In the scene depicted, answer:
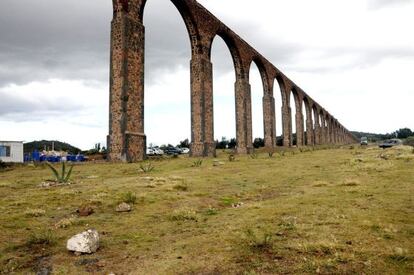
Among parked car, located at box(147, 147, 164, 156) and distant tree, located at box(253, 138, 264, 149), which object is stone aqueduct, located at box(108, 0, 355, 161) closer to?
parked car, located at box(147, 147, 164, 156)

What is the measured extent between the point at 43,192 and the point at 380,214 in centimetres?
576

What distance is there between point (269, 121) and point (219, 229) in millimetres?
28860

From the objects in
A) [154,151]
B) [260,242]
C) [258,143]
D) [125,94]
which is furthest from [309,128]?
[260,242]

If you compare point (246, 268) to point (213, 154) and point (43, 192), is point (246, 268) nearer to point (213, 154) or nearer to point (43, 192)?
point (43, 192)

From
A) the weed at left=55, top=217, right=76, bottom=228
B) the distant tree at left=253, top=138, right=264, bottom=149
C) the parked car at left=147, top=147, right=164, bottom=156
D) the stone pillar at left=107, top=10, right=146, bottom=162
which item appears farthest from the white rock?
the distant tree at left=253, top=138, right=264, bottom=149

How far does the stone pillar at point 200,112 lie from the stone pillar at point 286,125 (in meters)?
17.7

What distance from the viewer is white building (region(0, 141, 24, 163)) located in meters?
22.5

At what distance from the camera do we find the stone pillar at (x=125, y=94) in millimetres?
14188

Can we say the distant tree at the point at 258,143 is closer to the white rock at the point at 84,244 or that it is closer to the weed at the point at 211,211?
the weed at the point at 211,211

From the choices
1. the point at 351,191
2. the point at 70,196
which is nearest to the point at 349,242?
the point at 351,191

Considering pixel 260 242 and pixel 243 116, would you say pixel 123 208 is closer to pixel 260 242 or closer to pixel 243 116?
pixel 260 242

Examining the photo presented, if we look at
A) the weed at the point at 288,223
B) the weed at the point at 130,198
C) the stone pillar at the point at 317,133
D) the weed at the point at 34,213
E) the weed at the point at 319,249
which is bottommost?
the weed at the point at 319,249

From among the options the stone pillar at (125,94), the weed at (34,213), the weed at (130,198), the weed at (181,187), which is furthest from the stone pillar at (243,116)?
the weed at (34,213)

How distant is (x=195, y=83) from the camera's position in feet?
68.9
